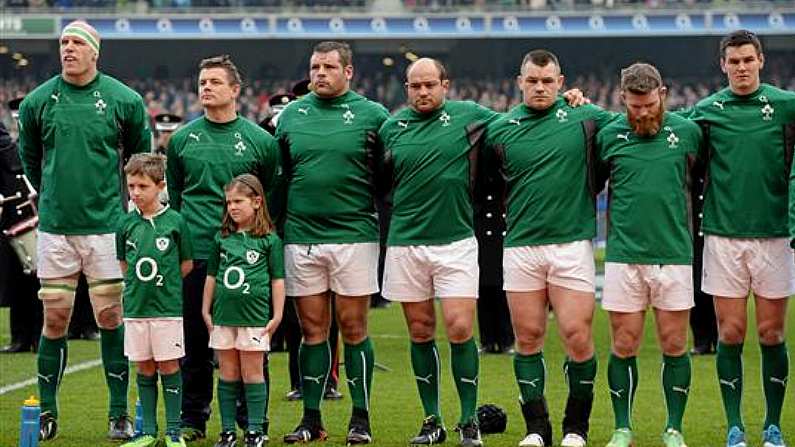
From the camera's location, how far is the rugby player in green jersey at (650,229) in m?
8.54

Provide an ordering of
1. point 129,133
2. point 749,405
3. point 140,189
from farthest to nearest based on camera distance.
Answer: point 749,405
point 129,133
point 140,189

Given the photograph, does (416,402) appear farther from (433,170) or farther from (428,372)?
(433,170)

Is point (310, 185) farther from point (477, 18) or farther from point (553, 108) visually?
point (477, 18)

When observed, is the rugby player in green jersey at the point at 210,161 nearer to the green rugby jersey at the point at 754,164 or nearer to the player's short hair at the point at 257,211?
the player's short hair at the point at 257,211

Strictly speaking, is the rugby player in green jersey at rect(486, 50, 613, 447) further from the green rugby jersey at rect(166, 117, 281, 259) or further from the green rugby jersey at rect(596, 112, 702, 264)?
the green rugby jersey at rect(166, 117, 281, 259)

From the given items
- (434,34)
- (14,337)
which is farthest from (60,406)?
(434,34)

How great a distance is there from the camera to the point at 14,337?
15.2 meters

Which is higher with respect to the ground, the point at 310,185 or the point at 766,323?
the point at 310,185

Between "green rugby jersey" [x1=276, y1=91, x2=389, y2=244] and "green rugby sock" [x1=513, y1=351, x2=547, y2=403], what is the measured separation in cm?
107

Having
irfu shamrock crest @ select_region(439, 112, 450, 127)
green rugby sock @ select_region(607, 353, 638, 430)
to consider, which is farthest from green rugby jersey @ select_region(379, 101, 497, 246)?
green rugby sock @ select_region(607, 353, 638, 430)

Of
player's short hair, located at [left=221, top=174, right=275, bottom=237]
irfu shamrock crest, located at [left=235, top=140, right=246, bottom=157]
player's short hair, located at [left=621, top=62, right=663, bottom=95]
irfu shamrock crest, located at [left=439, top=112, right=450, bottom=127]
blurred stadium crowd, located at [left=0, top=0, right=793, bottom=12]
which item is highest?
blurred stadium crowd, located at [left=0, top=0, right=793, bottom=12]

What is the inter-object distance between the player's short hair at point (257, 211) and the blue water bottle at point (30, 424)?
143 centimetres

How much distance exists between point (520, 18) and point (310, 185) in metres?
34.0

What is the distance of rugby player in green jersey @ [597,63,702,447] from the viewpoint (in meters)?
8.54
